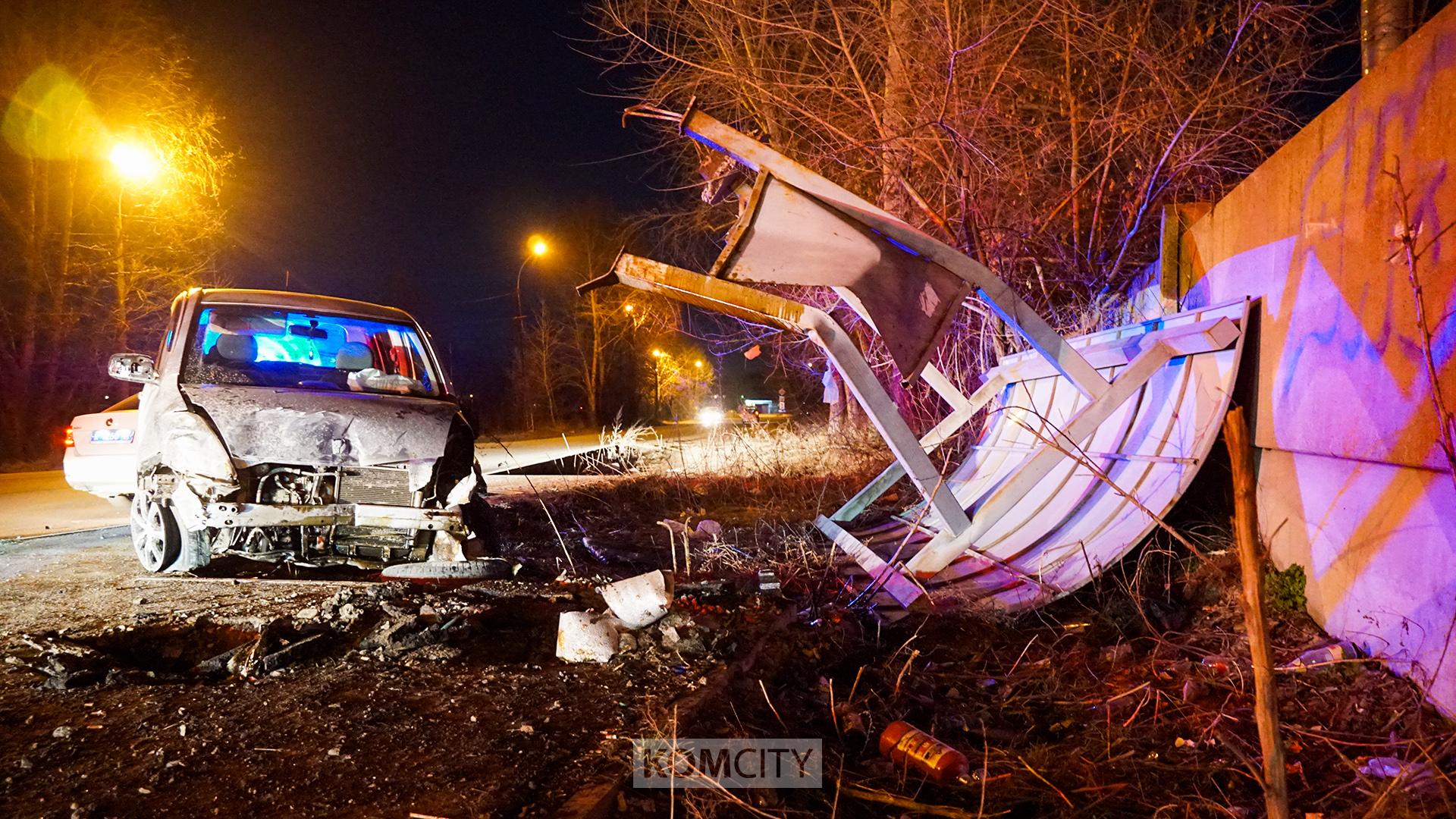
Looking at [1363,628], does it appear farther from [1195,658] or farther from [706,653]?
[706,653]

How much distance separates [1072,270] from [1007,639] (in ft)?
14.1

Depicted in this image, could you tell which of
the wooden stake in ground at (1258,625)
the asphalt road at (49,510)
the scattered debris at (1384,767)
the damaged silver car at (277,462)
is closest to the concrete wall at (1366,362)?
the scattered debris at (1384,767)

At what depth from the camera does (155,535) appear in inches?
184

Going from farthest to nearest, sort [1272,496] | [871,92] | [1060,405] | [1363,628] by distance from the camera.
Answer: [871,92]
[1060,405]
[1272,496]
[1363,628]

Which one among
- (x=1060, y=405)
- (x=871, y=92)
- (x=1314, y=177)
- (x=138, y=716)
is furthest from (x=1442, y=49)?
(x=871, y=92)

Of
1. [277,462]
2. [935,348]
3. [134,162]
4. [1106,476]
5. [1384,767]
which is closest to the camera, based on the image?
[1384,767]

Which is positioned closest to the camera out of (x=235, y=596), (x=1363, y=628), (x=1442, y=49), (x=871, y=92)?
(x=1442, y=49)

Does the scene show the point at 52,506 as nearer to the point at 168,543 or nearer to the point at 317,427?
the point at 168,543

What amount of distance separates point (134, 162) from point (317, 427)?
15.5m

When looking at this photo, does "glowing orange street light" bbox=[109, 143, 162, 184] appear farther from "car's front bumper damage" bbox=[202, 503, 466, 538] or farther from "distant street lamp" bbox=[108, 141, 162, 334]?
"car's front bumper damage" bbox=[202, 503, 466, 538]

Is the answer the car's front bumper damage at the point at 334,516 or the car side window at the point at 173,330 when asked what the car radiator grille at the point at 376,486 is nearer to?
the car's front bumper damage at the point at 334,516

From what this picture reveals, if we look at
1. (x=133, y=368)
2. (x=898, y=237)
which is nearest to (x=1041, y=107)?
(x=898, y=237)

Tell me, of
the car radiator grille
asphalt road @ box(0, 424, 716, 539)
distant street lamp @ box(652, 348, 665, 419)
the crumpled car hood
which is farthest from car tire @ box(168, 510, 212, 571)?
distant street lamp @ box(652, 348, 665, 419)

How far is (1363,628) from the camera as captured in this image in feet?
9.33
